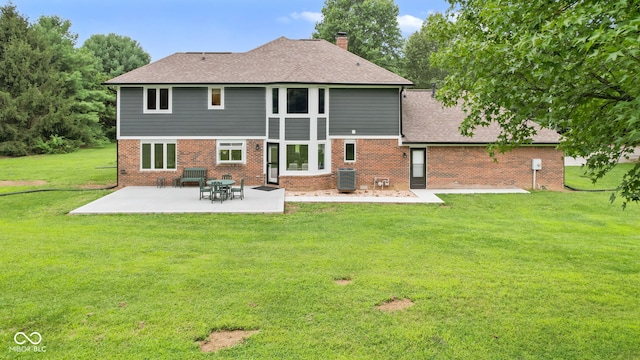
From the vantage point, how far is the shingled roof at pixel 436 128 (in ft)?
62.2

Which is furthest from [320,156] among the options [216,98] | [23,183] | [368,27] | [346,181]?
[368,27]

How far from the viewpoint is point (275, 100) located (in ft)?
60.7

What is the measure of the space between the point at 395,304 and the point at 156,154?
52.5ft

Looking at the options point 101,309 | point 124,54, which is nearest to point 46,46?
point 124,54

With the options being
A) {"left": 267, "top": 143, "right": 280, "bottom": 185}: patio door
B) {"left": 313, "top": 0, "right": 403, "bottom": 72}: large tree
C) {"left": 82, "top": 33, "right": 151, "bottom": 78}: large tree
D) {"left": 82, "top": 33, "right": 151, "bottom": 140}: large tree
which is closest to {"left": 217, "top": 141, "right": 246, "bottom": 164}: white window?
{"left": 267, "top": 143, "right": 280, "bottom": 185}: patio door

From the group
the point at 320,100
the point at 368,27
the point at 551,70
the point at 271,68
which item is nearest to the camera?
the point at 551,70

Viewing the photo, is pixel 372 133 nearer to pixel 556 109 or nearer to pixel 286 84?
pixel 286 84

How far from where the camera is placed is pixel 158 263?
298 inches

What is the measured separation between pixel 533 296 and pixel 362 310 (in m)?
2.61

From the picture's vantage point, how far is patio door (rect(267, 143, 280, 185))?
18719mm

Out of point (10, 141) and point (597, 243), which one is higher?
point (10, 141)

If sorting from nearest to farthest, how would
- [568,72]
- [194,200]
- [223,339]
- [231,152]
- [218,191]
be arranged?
[568,72]
[223,339]
[218,191]
[194,200]
[231,152]

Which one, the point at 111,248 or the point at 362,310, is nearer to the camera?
the point at 362,310

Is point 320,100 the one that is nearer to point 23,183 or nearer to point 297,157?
point 297,157
